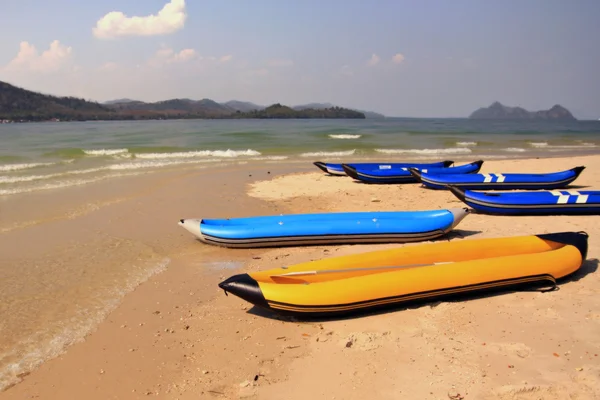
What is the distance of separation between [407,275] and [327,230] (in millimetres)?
2706

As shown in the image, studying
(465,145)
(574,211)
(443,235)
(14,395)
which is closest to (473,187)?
(574,211)

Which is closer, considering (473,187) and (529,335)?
(529,335)

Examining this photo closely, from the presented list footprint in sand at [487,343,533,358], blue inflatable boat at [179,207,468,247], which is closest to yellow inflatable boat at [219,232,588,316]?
footprint in sand at [487,343,533,358]

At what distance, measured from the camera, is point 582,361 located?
4.08 meters

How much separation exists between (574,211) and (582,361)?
20.7 feet

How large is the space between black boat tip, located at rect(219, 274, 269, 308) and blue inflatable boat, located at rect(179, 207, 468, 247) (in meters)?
2.64

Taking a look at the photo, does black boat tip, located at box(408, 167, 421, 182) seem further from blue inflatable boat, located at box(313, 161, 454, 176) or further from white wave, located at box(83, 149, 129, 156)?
white wave, located at box(83, 149, 129, 156)

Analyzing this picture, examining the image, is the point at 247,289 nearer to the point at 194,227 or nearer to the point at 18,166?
the point at 194,227

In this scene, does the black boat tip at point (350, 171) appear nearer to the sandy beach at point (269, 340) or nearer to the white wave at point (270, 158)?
the sandy beach at point (269, 340)

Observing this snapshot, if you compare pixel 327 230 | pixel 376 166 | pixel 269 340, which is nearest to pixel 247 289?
pixel 269 340

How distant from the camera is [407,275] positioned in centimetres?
519

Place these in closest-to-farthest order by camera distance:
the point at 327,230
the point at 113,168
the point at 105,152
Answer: the point at 327,230, the point at 113,168, the point at 105,152

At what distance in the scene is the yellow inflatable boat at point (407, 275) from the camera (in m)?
4.92

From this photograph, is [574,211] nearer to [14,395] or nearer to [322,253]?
[322,253]
